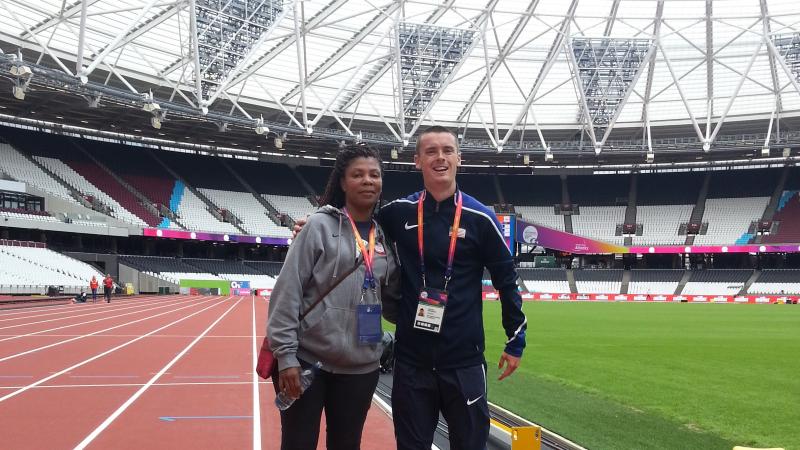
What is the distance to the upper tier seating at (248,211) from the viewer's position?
49.9 metres

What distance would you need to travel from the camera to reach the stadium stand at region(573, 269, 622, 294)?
162 ft

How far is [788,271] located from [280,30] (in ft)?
136

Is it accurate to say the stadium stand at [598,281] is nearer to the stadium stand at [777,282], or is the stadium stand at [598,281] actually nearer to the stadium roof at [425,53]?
the stadium stand at [777,282]

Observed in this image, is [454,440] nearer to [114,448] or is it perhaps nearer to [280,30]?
[114,448]

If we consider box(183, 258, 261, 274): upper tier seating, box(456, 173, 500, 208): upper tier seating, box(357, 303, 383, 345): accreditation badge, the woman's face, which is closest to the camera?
box(357, 303, 383, 345): accreditation badge

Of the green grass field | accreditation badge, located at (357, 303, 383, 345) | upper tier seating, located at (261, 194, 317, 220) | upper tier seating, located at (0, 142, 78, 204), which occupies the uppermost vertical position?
upper tier seating, located at (0, 142, 78, 204)

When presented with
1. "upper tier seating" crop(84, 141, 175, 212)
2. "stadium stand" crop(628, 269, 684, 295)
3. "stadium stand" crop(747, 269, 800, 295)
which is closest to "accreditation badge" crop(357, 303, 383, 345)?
"upper tier seating" crop(84, 141, 175, 212)

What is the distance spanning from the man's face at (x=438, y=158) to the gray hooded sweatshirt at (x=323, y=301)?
1.75 feet

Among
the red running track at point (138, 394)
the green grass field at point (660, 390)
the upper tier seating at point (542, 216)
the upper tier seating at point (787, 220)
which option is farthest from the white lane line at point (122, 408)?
the upper tier seating at point (787, 220)

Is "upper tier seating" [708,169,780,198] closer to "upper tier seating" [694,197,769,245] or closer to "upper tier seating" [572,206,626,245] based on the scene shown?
"upper tier seating" [694,197,769,245]

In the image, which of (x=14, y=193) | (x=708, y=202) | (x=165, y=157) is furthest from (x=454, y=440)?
(x=708, y=202)

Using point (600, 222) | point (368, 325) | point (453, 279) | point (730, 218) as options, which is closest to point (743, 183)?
point (730, 218)

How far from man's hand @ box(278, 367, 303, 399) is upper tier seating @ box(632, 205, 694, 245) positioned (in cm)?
5309

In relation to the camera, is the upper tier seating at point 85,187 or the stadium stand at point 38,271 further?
the upper tier seating at point 85,187
